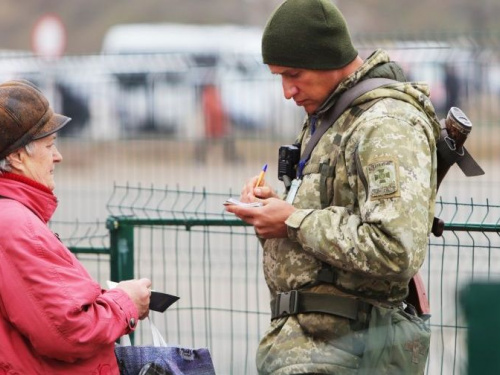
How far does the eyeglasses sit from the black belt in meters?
0.54

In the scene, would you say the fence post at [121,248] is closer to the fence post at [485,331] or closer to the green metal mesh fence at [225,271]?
the green metal mesh fence at [225,271]

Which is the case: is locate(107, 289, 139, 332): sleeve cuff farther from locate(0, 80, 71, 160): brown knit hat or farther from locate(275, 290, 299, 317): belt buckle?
locate(0, 80, 71, 160): brown knit hat

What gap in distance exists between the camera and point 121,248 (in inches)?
223

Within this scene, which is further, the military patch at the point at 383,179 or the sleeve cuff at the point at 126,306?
the sleeve cuff at the point at 126,306

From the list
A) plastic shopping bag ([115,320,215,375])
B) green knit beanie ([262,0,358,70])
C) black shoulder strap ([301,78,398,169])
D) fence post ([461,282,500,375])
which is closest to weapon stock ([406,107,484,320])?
black shoulder strap ([301,78,398,169])

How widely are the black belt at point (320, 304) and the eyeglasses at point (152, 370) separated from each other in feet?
1.77

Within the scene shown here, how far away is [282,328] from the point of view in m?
4.04

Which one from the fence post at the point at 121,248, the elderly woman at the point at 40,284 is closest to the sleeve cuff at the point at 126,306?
the elderly woman at the point at 40,284

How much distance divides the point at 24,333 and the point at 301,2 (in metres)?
1.45

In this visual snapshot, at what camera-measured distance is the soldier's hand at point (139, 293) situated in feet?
13.5

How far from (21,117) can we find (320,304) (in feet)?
3.96

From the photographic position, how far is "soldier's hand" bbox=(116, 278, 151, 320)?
162 inches

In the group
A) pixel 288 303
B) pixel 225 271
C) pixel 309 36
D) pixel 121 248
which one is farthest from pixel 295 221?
pixel 225 271

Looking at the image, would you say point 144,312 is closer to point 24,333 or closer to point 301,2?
point 24,333
